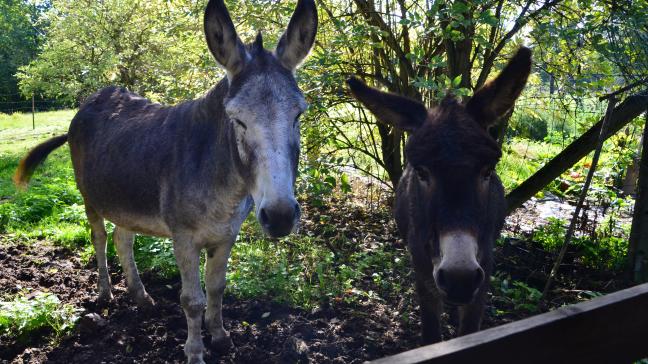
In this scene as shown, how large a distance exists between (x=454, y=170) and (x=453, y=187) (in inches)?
3.5

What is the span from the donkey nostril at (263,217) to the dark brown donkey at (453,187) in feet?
2.76

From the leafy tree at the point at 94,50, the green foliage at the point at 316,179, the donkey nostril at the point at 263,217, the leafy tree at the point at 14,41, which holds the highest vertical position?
the leafy tree at the point at 14,41

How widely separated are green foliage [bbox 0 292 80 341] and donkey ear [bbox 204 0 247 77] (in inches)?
100

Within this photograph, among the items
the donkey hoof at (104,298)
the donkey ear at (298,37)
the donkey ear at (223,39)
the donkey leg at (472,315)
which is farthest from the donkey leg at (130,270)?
the donkey leg at (472,315)

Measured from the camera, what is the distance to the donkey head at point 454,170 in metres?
2.19

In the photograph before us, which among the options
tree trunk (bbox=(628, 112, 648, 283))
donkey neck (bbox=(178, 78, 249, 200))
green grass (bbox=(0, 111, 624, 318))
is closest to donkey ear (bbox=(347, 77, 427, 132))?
donkey neck (bbox=(178, 78, 249, 200))

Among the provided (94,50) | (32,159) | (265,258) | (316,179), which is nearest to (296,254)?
(265,258)

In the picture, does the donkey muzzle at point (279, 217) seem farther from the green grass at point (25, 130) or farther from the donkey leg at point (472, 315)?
the green grass at point (25, 130)

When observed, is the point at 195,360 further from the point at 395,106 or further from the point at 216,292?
the point at 395,106

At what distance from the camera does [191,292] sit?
3.35 meters

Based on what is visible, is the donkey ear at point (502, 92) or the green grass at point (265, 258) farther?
the green grass at point (265, 258)

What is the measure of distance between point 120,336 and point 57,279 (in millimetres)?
1524

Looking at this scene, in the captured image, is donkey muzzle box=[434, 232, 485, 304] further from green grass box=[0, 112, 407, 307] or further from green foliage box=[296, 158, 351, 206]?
green foliage box=[296, 158, 351, 206]

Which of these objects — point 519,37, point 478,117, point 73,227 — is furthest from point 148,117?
point 519,37
